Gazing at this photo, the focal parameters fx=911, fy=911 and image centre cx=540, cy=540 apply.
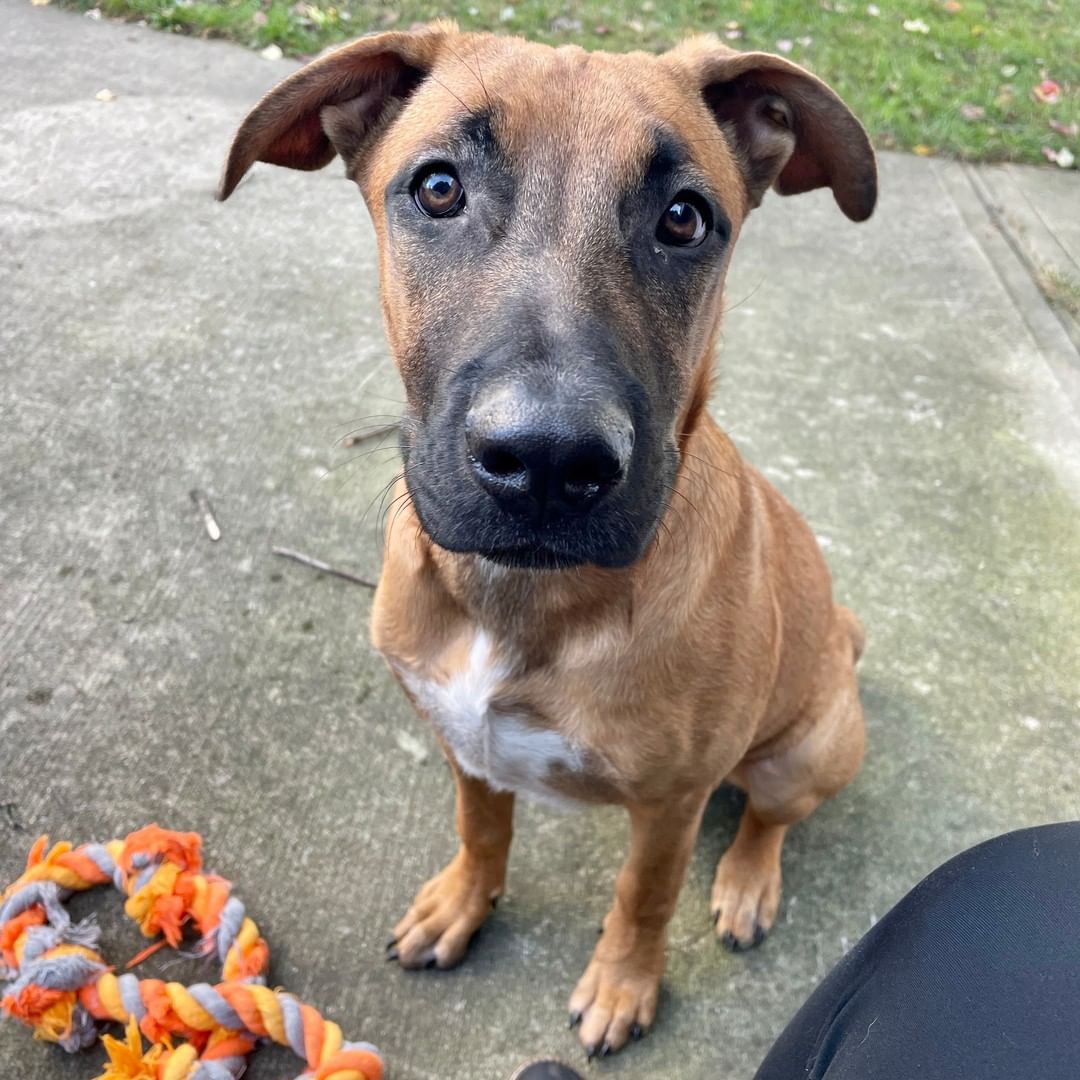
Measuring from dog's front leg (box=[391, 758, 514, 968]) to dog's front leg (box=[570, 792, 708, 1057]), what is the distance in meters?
0.32

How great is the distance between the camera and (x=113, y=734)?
8.93ft

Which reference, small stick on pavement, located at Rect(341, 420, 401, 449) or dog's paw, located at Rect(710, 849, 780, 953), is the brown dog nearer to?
dog's paw, located at Rect(710, 849, 780, 953)

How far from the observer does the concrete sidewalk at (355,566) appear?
2482mm

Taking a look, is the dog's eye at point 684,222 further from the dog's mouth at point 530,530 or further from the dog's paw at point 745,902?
the dog's paw at point 745,902

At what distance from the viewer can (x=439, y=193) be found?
180cm

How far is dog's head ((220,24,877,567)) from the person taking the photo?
1455 millimetres

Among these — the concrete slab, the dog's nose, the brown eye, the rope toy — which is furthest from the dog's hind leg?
the concrete slab

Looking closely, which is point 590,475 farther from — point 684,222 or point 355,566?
point 355,566

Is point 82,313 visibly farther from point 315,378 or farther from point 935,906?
point 935,906

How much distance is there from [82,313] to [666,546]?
10.7 ft

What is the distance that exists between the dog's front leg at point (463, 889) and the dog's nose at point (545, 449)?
1079 millimetres

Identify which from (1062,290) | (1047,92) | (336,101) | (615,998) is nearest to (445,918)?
(615,998)

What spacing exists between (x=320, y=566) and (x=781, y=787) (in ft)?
5.72

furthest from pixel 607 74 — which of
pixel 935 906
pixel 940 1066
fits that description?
pixel 940 1066
